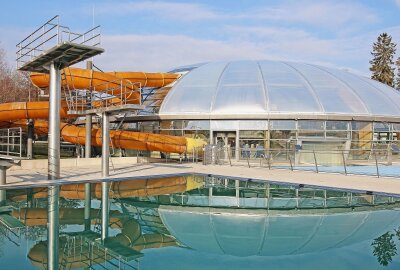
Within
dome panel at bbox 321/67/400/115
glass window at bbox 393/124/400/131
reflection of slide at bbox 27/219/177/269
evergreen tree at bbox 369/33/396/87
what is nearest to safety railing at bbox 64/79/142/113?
reflection of slide at bbox 27/219/177/269

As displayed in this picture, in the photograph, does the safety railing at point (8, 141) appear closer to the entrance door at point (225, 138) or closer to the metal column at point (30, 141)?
the metal column at point (30, 141)

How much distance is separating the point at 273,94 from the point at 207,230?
1924 cm

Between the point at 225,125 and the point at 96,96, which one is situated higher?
the point at 96,96

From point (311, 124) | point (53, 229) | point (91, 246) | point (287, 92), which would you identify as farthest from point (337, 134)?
point (91, 246)

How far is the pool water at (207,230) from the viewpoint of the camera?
257 inches

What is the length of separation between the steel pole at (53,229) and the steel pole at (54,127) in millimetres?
2283

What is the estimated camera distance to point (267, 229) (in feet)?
29.0

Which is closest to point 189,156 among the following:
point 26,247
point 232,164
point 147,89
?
point 232,164

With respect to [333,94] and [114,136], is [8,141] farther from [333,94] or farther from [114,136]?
[333,94]

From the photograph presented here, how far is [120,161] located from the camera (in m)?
24.3

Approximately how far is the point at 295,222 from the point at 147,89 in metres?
23.5

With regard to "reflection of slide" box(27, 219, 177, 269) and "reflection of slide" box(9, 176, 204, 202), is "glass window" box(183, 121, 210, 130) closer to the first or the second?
"reflection of slide" box(9, 176, 204, 202)

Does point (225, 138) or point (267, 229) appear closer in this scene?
point (267, 229)

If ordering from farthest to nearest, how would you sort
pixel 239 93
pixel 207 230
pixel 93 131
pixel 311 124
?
pixel 239 93 < pixel 311 124 < pixel 93 131 < pixel 207 230
